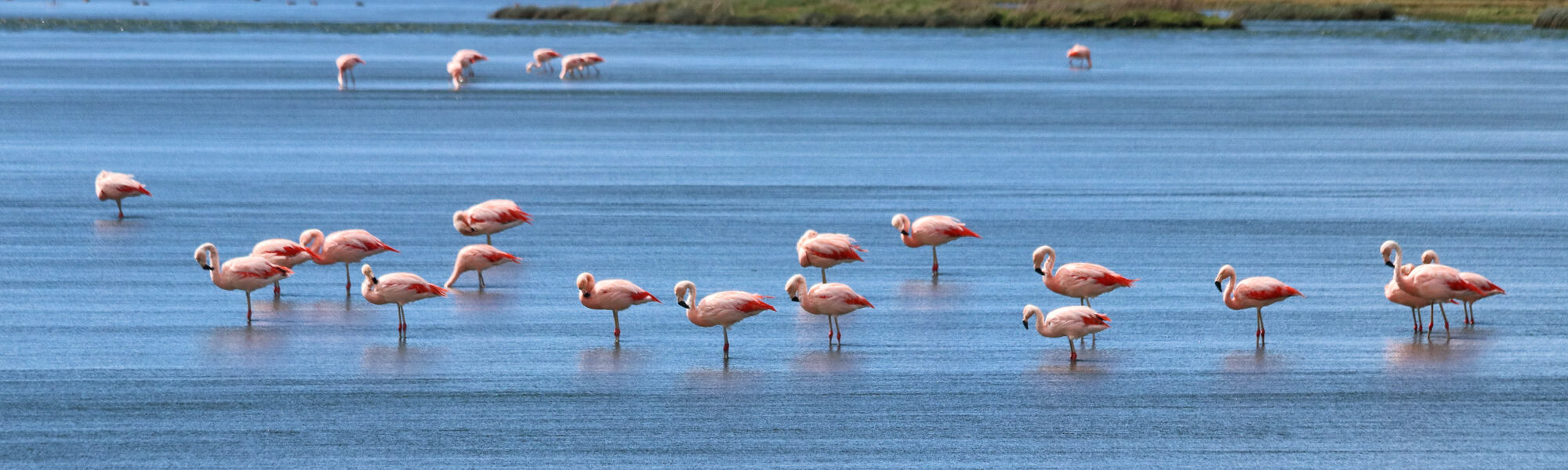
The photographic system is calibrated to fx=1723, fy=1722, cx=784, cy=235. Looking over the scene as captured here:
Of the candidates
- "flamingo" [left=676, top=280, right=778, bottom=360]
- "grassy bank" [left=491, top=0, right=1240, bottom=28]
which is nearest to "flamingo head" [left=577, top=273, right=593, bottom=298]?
"flamingo" [left=676, top=280, right=778, bottom=360]

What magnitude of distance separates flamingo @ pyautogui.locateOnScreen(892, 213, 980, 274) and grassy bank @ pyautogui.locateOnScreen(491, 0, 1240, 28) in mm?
53206

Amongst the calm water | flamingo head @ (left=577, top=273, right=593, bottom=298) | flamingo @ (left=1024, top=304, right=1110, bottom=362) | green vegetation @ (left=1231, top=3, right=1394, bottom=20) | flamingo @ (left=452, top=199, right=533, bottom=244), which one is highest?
flamingo head @ (left=577, top=273, right=593, bottom=298)

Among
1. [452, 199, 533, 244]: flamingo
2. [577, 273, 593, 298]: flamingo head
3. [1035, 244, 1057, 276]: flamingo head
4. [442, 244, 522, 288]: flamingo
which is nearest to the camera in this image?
[577, 273, 593, 298]: flamingo head

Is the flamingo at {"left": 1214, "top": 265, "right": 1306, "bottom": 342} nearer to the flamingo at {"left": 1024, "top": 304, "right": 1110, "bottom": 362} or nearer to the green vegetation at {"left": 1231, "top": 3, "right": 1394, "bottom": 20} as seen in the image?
the flamingo at {"left": 1024, "top": 304, "right": 1110, "bottom": 362}

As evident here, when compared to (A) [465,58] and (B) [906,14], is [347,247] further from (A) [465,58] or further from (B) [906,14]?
(B) [906,14]

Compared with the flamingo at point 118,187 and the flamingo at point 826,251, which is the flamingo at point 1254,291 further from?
the flamingo at point 118,187

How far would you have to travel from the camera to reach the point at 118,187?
17.8 m

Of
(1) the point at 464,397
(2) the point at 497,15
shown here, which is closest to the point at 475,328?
(1) the point at 464,397

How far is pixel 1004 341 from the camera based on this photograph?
11977 millimetres

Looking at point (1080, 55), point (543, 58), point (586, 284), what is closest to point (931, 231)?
point (586, 284)

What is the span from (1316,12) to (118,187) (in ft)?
210

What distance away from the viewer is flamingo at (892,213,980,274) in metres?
14.6

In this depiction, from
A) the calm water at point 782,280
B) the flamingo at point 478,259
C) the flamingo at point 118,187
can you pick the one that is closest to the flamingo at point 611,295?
the calm water at point 782,280

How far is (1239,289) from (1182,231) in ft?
17.4
